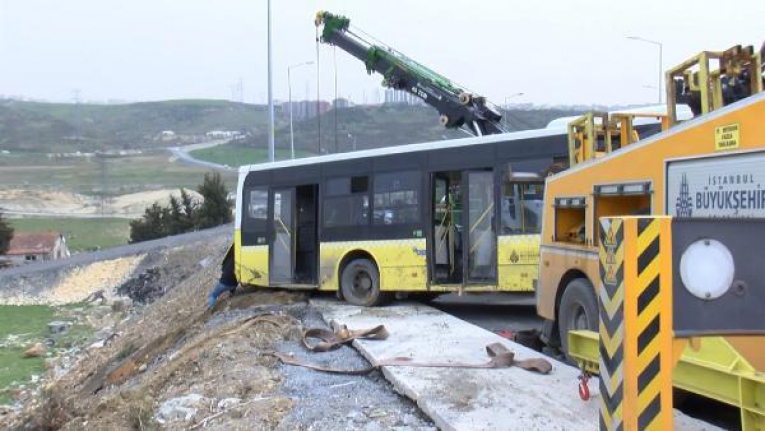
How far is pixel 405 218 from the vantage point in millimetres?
14555

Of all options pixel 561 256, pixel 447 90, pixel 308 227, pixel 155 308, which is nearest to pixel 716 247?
pixel 561 256

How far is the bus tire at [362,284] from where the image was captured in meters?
14.9

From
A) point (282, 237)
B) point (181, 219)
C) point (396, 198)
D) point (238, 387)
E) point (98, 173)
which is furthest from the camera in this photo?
point (98, 173)

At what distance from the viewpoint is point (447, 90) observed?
20.2 m

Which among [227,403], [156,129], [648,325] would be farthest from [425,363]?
[156,129]

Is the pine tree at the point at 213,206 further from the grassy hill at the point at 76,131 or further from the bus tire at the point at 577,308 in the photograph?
the grassy hill at the point at 76,131

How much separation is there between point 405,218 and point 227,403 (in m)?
7.20

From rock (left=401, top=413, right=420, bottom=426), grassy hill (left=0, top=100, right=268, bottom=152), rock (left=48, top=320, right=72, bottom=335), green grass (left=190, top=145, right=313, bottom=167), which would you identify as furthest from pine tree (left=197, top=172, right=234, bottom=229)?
grassy hill (left=0, top=100, right=268, bottom=152)

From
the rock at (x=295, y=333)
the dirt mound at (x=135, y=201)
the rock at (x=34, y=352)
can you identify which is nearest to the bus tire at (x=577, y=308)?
the rock at (x=295, y=333)

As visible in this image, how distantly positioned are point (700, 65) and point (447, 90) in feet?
44.4

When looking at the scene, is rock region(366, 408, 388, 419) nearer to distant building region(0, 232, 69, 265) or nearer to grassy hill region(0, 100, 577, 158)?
distant building region(0, 232, 69, 265)

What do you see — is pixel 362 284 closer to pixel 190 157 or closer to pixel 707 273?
pixel 707 273

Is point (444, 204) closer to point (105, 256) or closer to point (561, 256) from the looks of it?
point (561, 256)

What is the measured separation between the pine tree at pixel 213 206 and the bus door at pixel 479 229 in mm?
43237
